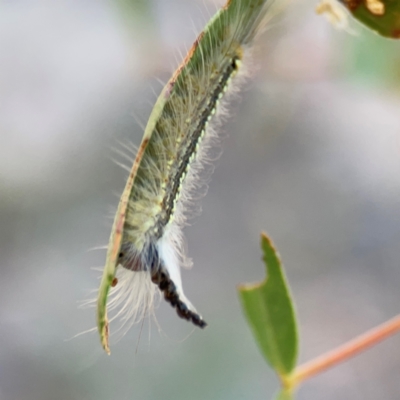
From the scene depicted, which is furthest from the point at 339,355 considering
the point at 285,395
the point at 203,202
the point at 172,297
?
the point at 203,202

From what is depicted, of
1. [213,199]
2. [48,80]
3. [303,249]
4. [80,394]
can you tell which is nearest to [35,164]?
[48,80]

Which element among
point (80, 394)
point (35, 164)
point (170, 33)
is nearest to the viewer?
point (80, 394)

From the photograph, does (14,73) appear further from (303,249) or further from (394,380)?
(394,380)

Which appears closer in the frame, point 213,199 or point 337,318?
point 337,318

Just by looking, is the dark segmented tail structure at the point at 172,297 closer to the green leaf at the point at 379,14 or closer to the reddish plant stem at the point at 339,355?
the reddish plant stem at the point at 339,355

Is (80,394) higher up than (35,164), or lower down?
lower down

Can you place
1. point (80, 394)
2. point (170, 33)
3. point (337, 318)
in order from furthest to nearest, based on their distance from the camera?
point (170, 33) → point (337, 318) → point (80, 394)

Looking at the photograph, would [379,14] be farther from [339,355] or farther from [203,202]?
[203,202]

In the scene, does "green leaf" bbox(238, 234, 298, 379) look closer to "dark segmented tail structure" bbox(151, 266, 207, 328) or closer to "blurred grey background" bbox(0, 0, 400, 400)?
"dark segmented tail structure" bbox(151, 266, 207, 328)

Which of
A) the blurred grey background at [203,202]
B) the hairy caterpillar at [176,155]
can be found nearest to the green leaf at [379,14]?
the hairy caterpillar at [176,155]
